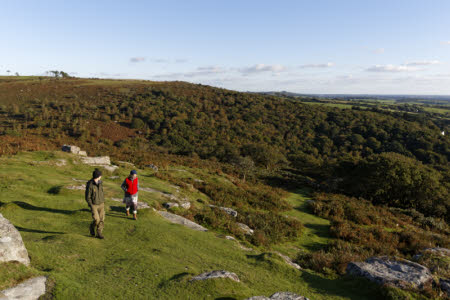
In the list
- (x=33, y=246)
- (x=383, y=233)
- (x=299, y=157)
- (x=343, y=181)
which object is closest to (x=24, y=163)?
(x=33, y=246)

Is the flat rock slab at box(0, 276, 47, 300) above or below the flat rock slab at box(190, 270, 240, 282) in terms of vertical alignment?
above

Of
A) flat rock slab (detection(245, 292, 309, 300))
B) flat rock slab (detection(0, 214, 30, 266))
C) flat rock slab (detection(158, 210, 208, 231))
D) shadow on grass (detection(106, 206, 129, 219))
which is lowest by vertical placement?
flat rock slab (detection(158, 210, 208, 231))

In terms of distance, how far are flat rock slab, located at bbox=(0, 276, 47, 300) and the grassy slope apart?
0.26 meters

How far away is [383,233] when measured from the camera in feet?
59.3

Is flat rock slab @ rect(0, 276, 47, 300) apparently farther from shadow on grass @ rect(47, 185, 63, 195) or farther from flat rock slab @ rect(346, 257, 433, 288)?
flat rock slab @ rect(346, 257, 433, 288)

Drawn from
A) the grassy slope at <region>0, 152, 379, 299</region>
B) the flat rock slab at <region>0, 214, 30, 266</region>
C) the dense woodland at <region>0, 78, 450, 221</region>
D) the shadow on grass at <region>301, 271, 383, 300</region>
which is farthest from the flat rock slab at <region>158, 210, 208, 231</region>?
the dense woodland at <region>0, 78, 450, 221</region>

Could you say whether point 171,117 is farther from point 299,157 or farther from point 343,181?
point 343,181

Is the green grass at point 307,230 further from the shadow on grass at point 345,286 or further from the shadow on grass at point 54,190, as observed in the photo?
the shadow on grass at point 54,190

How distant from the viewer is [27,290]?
18.6 ft

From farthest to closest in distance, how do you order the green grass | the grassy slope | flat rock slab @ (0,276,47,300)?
the green grass → the grassy slope → flat rock slab @ (0,276,47,300)

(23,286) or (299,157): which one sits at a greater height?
(23,286)

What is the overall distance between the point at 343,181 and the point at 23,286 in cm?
3651

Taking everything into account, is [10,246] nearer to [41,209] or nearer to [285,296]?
[41,209]

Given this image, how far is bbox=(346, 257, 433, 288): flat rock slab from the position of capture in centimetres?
825
